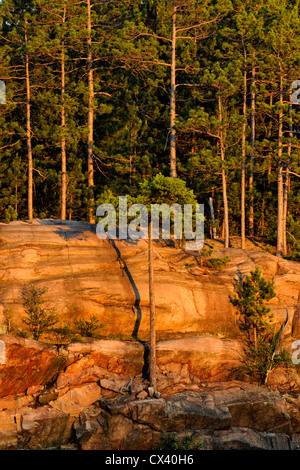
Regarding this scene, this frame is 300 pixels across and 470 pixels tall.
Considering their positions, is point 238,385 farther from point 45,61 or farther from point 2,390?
point 45,61

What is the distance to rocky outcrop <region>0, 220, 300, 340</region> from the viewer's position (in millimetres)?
18781

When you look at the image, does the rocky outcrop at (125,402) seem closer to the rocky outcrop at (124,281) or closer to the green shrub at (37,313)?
the green shrub at (37,313)

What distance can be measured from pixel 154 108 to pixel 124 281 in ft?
43.7

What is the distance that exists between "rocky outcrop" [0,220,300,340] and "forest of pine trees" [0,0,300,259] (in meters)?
3.51

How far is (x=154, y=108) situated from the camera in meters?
28.2

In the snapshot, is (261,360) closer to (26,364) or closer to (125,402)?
(125,402)

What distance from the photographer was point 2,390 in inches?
628

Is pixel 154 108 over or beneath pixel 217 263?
over

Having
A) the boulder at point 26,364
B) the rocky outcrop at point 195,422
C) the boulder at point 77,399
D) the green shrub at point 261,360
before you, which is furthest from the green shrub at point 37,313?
the green shrub at point 261,360

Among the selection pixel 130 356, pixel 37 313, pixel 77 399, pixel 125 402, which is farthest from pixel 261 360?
pixel 37 313

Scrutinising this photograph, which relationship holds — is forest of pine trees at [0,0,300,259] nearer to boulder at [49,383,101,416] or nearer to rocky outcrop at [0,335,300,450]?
rocky outcrop at [0,335,300,450]

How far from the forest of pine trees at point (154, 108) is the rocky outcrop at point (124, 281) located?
11.5ft
